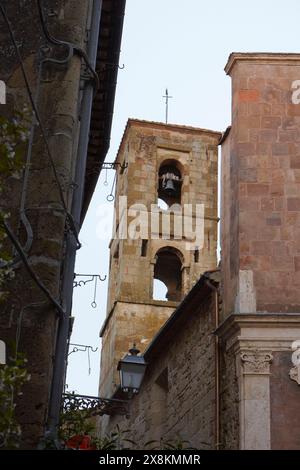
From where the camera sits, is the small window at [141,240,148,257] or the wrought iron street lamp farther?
the small window at [141,240,148,257]

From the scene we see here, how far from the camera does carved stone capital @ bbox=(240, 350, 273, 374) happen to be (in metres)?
11.7

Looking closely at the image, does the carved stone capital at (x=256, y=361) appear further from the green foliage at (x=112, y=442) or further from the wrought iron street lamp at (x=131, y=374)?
the green foliage at (x=112, y=442)

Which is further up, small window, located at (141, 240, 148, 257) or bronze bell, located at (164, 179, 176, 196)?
bronze bell, located at (164, 179, 176, 196)

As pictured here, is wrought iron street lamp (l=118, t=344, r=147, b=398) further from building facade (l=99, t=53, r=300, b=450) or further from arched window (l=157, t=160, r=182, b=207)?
arched window (l=157, t=160, r=182, b=207)

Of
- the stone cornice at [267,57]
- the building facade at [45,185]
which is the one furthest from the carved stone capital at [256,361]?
the building facade at [45,185]

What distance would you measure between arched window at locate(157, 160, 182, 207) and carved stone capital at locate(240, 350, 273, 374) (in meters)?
19.0

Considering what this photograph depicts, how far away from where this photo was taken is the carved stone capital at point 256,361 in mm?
11672

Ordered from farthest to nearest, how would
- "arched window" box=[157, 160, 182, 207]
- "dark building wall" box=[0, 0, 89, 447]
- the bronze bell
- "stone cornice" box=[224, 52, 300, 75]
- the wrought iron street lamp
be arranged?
"arched window" box=[157, 160, 182, 207], the bronze bell, "stone cornice" box=[224, 52, 300, 75], the wrought iron street lamp, "dark building wall" box=[0, 0, 89, 447]

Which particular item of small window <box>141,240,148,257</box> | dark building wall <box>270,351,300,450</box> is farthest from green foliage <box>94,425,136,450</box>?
small window <box>141,240,148,257</box>

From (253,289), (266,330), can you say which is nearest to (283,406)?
(266,330)

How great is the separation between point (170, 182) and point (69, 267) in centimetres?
2377

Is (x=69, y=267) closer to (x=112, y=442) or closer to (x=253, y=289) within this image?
(x=112, y=442)

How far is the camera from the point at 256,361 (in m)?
Answer: 11.7

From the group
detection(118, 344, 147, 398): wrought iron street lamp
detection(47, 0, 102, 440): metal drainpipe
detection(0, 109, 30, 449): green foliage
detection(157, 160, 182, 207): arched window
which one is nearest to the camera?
detection(0, 109, 30, 449): green foliage
